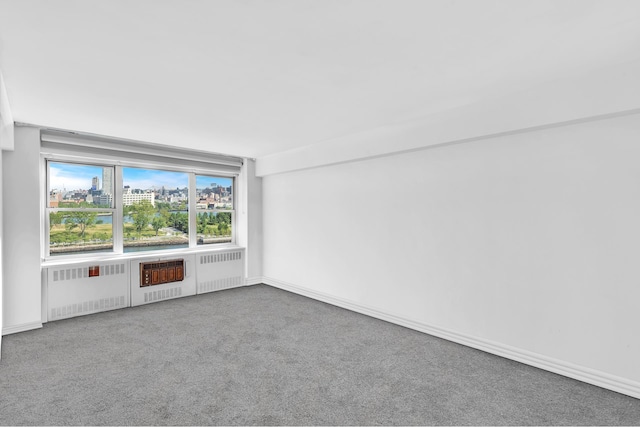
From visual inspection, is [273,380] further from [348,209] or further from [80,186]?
[80,186]

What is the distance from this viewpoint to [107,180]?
15.9 feet

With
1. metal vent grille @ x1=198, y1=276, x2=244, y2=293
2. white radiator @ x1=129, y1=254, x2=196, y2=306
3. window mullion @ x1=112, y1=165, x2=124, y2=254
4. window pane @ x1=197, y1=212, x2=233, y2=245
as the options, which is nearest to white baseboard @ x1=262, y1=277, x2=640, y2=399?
metal vent grille @ x1=198, y1=276, x2=244, y2=293

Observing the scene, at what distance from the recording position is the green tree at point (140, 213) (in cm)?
507

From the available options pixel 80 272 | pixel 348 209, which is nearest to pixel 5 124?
pixel 80 272

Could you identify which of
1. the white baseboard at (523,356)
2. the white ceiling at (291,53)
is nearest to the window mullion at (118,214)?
the white ceiling at (291,53)

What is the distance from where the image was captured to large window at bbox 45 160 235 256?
4.52 metres

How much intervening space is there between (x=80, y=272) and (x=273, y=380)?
330 cm

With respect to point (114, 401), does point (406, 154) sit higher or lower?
higher

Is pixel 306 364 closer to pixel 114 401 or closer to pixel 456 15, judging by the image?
pixel 114 401

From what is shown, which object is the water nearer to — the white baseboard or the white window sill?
the white window sill

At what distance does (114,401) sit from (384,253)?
3.10 m

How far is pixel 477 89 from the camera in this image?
282 centimetres

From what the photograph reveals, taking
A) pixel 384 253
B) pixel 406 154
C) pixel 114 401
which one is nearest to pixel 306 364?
pixel 114 401

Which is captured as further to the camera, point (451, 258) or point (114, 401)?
point (451, 258)
